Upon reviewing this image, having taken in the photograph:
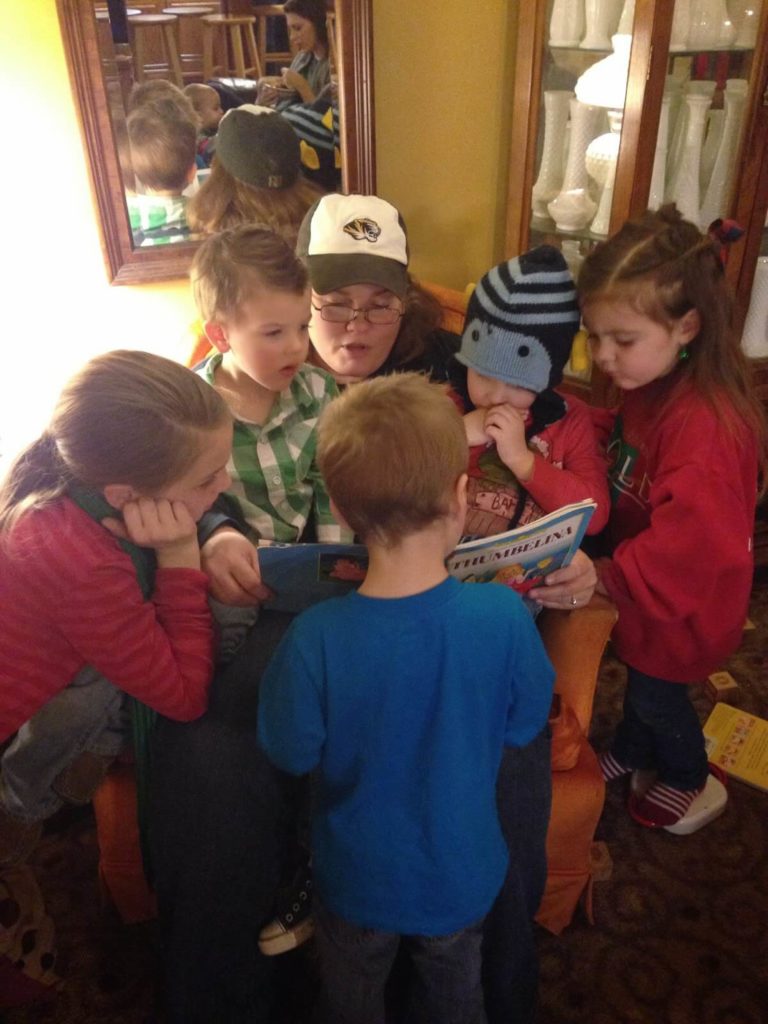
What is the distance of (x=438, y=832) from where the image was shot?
1.02m

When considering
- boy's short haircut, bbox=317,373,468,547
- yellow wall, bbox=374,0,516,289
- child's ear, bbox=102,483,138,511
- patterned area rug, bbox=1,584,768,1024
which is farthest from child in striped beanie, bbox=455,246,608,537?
yellow wall, bbox=374,0,516,289

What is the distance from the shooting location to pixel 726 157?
2.29 m

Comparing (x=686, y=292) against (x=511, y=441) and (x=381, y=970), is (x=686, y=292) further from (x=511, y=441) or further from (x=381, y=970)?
(x=381, y=970)

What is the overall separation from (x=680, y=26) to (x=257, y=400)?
1506 millimetres

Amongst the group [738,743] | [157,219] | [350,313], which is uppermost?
[157,219]

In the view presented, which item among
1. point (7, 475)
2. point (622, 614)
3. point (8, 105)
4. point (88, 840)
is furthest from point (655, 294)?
point (88, 840)

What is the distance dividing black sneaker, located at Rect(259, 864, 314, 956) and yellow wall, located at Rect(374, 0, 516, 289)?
1860mm

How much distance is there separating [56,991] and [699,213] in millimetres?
2440

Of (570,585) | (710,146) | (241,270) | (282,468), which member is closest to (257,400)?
(282,468)

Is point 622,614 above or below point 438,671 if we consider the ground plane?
below

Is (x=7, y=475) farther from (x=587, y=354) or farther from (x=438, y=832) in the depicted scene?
(x=587, y=354)

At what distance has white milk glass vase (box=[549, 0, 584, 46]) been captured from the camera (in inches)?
87.4

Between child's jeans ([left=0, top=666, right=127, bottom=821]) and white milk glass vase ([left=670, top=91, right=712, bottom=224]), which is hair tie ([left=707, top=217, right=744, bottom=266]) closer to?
white milk glass vase ([left=670, top=91, right=712, bottom=224])

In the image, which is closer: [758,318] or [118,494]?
[118,494]
